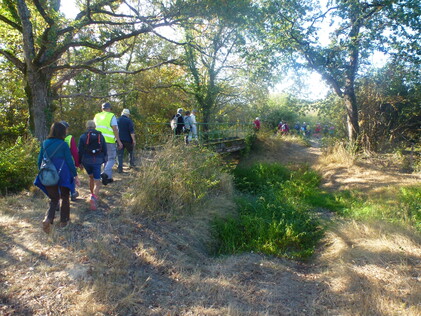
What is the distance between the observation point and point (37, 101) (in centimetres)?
938

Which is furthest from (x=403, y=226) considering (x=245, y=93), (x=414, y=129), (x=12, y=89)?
(x=245, y=93)

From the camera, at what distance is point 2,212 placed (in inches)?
220

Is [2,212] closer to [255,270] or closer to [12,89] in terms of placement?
[255,270]

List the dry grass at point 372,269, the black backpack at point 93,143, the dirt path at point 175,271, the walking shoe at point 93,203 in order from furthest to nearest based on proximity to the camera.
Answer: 1. the walking shoe at point 93,203
2. the black backpack at point 93,143
3. the dry grass at point 372,269
4. the dirt path at point 175,271

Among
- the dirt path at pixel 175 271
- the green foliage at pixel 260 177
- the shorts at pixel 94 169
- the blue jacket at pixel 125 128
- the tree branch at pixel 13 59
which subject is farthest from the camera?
the green foliage at pixel 260 177

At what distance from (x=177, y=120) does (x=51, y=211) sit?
17.8ft

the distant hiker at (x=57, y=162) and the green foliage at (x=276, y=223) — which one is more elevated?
the distant hiker at (x=57, y=162)

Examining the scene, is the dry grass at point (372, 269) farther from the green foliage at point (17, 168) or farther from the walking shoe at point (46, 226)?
the green foliage at point (17, 168)

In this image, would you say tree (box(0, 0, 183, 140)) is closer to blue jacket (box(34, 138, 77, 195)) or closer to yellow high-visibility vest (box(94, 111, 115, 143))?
yellow high-visibility vest (box(94, 111, 115, 143))

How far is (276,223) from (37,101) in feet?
26.7

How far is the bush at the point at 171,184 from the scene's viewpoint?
19.7ft

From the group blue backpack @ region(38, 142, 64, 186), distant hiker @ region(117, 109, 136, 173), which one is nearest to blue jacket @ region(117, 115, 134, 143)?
distant hiker @ region(117, 109, 136, 173)

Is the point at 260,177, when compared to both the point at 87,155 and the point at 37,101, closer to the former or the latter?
the point at 87,155

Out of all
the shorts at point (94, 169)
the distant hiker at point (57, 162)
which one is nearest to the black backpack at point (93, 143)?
the shorts at point (94, 169)
